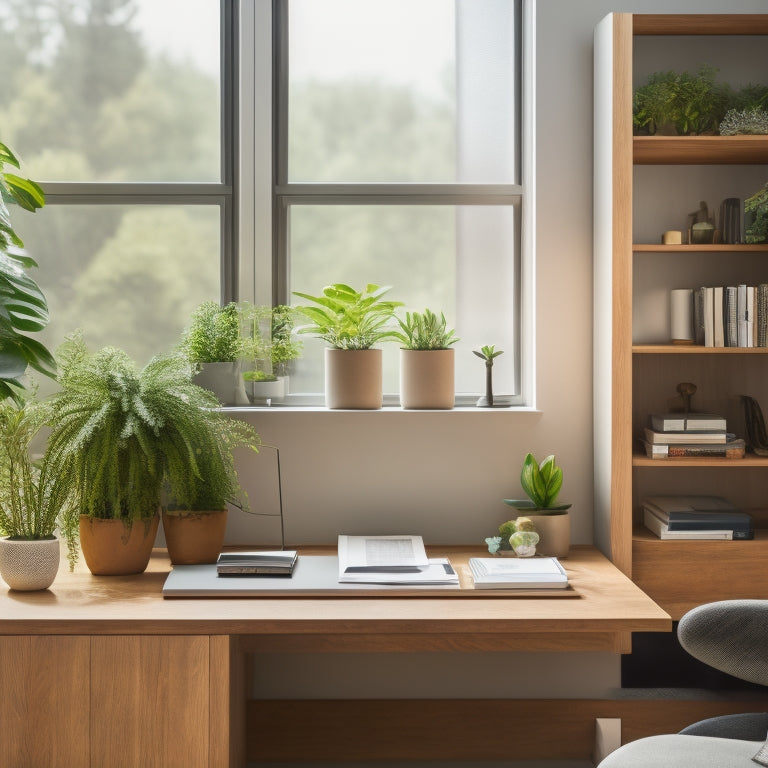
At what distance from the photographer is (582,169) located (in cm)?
263

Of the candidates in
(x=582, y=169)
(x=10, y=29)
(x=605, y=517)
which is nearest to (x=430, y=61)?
(x=582, y=169)

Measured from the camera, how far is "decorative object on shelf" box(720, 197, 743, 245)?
8.48 feet

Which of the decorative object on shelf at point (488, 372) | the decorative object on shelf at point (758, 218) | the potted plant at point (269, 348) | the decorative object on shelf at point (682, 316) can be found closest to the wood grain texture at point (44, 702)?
the potted plant at point (269, 348)

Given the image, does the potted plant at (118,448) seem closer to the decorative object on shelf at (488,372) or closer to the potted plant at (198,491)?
the potted plant at (198,491)

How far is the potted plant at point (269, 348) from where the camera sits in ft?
8.77

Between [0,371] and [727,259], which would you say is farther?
[727,259]

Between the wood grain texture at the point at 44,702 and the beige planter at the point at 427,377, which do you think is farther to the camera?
the beige planter at the point at 427,377

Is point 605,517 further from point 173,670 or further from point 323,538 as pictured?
point 173,670

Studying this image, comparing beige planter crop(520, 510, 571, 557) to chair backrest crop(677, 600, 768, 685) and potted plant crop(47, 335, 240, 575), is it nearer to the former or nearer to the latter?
chair backrest crop(677, 600, 768, 685)

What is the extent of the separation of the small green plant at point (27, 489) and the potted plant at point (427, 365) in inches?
A: 41.8

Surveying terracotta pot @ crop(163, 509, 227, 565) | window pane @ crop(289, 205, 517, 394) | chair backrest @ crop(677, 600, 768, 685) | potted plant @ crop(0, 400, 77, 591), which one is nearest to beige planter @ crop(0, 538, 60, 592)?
potted plant @ crop(0, 400, 77, 591)

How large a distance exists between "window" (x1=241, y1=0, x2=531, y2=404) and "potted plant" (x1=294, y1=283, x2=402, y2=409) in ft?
0.67

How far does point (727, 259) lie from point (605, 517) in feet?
3.12

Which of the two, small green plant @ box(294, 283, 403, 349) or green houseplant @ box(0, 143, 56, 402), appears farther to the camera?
small green plant @ box(294, 283, 403, 349)
